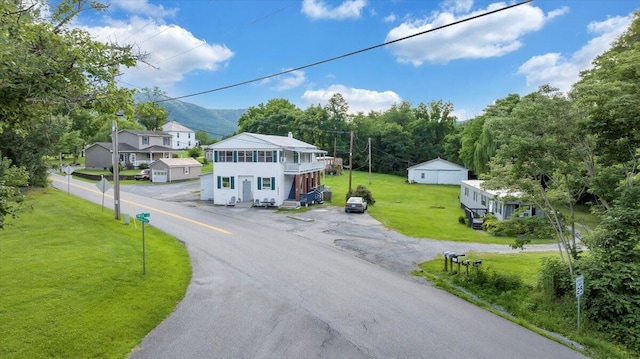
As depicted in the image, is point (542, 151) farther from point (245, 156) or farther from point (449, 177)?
point (449, 177)

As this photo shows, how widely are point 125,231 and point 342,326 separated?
43.0 ft

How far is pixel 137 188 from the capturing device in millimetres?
36938

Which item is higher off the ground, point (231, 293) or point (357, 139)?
point (357, 139)

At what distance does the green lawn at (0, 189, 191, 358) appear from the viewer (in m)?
7.30

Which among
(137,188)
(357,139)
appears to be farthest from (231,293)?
(357,139)

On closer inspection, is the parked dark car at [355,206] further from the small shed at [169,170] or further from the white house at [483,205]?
the small shed at [169,170]

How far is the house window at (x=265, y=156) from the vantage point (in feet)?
96.4

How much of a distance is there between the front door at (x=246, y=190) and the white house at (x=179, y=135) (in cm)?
6061

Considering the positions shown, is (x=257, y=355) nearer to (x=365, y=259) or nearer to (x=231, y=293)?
(x=231, y=293)

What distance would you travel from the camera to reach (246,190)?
30047mm

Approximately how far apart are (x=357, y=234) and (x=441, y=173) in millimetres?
38579

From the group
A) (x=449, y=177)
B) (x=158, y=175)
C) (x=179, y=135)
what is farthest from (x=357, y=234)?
(x=179, y=135)

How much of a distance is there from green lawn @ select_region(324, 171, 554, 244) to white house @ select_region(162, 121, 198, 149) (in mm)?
52182

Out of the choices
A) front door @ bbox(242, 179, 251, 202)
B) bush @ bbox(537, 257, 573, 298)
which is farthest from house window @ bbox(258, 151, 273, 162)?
bush @ bbox(537, 257, 573, 298)
